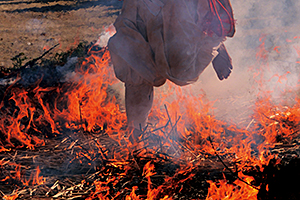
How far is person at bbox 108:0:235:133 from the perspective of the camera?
1.99 meters

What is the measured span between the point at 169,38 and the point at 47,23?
5800 millimetres

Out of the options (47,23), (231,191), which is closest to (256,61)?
(231,191)

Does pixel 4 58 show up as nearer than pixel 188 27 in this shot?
No

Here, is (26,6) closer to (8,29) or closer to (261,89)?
(8,29)

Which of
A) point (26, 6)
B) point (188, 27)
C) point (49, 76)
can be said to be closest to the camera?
point (188, 27)

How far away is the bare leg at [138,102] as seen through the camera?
252 centimetres

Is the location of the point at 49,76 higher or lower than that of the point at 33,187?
higher

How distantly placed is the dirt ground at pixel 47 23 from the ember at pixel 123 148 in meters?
2.26

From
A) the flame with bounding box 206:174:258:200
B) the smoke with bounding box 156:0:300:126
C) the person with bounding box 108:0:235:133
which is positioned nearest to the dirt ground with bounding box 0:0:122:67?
the smoke with bounding box 156:0:300:126

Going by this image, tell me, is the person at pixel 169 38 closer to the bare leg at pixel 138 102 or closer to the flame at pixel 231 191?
the bare leg at pixel 138 102

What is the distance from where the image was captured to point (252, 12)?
262 inches

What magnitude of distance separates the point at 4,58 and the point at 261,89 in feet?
16.2

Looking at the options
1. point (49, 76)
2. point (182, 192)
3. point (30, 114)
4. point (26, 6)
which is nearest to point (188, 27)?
point (182, 192)

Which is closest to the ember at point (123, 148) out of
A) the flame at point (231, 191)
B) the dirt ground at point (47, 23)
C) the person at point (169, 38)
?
the flame at point (231, 191)
